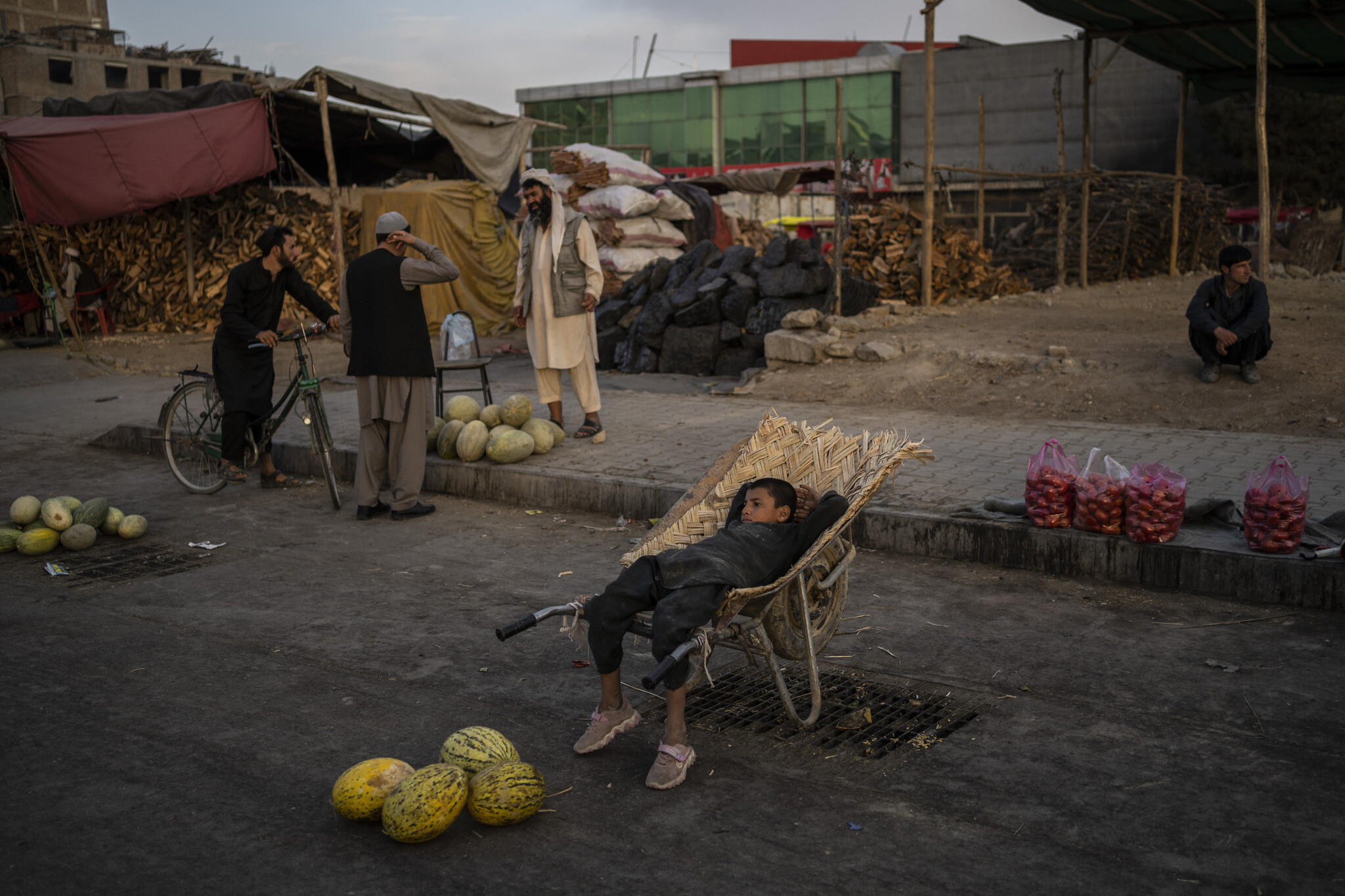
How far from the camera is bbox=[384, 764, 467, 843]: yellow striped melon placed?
2.85m

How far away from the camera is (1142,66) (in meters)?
37.8

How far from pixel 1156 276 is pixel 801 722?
18.7 metres

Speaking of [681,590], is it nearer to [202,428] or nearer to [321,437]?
[321,437]

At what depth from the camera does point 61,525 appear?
6.26 metres

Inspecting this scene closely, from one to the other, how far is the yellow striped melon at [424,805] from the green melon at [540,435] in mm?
5059

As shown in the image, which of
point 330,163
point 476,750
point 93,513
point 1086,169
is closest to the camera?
point 476,750

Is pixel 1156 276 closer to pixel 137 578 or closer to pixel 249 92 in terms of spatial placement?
pixel 249 92

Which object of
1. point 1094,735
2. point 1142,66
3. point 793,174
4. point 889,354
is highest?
point 1142,66

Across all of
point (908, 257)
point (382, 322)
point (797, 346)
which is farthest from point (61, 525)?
point (908, 257)

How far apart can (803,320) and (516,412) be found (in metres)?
5.01

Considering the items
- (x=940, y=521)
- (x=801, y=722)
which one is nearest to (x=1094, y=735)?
(x=801, y=722)

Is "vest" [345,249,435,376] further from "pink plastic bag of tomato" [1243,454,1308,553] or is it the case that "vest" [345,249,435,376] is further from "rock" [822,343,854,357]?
"rock" [822,343,854,357]

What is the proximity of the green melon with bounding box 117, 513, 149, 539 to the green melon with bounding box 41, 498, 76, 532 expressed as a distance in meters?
0.28

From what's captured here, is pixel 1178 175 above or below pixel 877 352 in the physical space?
above
